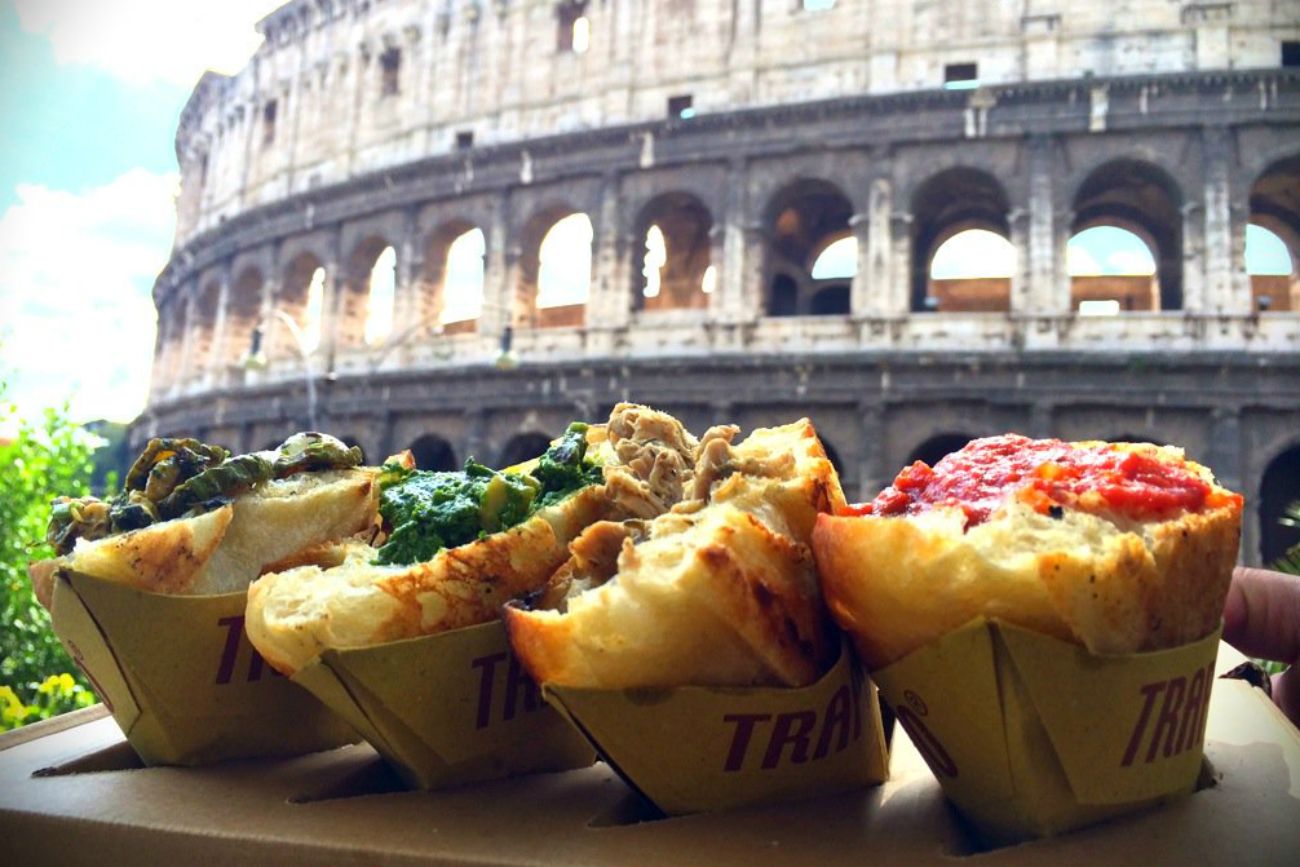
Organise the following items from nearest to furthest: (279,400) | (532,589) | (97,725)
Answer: (532,589), (97,725), (279,400)

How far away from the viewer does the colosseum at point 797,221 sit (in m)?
13.8

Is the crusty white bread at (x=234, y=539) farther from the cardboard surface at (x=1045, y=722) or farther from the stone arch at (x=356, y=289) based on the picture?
the stone arch at (x=356, y=289)

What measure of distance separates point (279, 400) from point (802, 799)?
19.9m

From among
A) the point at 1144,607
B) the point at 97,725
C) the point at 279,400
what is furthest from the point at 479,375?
the point at 1144,607

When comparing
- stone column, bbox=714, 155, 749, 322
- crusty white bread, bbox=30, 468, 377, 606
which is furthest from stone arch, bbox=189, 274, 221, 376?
crusty white bread, bbox=30, 468, 377, 606

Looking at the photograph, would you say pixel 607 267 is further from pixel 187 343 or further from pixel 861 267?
pixel 187 343

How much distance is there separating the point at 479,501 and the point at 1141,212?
59.8 ft

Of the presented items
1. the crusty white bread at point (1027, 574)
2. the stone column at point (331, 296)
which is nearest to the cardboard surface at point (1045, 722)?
the crusty white bread at point (1027, 574)

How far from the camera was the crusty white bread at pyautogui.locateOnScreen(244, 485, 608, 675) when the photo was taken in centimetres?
125

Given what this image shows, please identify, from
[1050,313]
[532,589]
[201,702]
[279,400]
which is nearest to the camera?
[532,589]

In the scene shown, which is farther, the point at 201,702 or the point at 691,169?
the point at 691,169

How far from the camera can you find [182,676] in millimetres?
1492

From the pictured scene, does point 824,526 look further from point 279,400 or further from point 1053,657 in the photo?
point 279,400

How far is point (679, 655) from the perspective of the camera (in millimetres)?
1112
